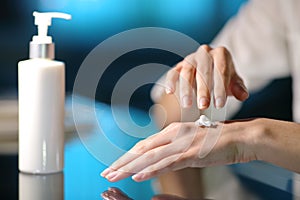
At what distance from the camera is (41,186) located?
0.88 metres

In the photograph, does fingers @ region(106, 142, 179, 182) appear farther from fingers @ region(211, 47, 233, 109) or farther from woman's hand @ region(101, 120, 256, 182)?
fingers @ region(211, 47, 233, 109)

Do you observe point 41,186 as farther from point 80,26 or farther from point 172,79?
point 80,26

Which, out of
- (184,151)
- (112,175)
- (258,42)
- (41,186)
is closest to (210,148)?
(184,151)

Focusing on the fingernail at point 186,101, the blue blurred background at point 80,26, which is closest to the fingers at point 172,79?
the fingernail at point 186,101

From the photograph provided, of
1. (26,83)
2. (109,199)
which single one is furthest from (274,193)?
(26,83)

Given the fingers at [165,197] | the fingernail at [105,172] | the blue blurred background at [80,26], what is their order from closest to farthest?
the fingers at [165,197] < the fingernail at [105,172] < the blue blurred background at [80,26]

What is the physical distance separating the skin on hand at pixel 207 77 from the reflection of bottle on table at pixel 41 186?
23cm

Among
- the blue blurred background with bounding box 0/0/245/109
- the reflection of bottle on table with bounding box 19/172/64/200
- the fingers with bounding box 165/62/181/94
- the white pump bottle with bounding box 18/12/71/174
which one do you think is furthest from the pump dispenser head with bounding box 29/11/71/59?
the blue blurred background with bounding box 0/0/245/109

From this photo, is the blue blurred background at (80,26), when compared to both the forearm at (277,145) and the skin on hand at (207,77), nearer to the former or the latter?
the skin on hand at (207,77)

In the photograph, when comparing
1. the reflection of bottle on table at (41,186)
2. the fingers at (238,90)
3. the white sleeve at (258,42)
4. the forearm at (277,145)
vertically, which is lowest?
the reflection of bottle on table at (41,186)

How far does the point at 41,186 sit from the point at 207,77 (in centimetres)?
37

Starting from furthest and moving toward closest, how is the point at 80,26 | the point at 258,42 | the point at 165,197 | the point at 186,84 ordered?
the point at 80,26, the point at 258,42, the point at 186,84, the point at 165,197

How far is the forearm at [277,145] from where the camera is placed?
98 centimetres

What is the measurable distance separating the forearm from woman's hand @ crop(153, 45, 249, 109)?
83 mm
